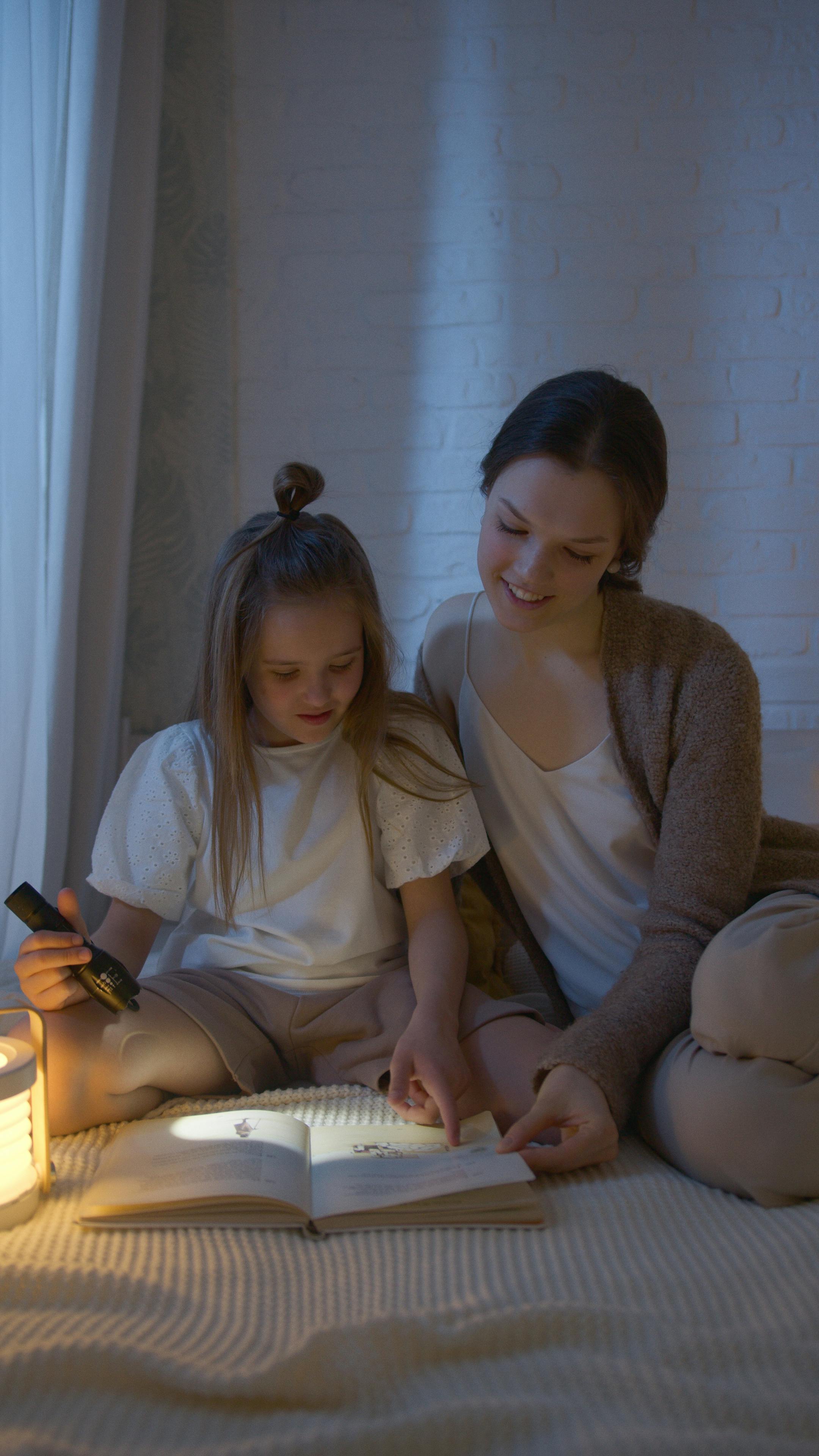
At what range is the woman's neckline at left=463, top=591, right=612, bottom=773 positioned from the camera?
1221mm

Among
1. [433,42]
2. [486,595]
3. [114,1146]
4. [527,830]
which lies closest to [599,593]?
[486,595]

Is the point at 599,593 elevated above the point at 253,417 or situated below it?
below

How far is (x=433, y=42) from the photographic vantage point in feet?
6.03

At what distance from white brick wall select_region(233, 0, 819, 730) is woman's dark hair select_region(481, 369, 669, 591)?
68 cm

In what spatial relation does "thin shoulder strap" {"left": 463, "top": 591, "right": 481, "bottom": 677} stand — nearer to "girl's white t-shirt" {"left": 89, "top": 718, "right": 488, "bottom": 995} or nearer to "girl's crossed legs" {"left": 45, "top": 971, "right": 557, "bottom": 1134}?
"girl's white t-shirt" {"left": 89, "top": 718, "right": 488, "bottom": 995}

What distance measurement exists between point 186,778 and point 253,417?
0.95 m

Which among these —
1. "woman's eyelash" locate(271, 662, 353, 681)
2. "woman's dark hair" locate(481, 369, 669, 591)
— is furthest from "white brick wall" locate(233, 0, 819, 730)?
"woman's eyelash" locate(271, 662, 353, 681)

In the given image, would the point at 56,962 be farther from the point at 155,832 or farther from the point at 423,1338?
the point at 423,1338

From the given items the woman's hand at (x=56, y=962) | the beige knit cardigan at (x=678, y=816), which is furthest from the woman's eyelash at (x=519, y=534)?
the woman's hand at (x=56, y=962)

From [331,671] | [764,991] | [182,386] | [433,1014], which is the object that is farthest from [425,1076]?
[182,386]

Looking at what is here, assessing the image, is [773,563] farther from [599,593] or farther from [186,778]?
Answer: [186,778]

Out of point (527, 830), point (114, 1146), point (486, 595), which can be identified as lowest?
point (114, 1146)

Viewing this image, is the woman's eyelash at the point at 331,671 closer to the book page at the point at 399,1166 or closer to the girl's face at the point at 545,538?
the girl's face at the point at 545,538

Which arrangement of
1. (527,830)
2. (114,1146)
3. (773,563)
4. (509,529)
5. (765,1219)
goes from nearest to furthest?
(765,1219)
(114,1146)
(509,529)
(527,830)
(773,563)
